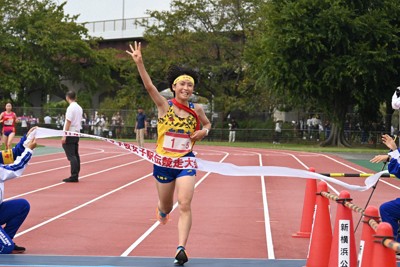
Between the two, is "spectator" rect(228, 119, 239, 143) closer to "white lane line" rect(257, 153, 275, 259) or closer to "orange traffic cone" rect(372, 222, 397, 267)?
"white lane line" rect(257, 153, 275, 259)

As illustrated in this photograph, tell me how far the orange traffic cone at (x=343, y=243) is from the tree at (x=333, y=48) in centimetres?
3557

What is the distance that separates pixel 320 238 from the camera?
321 inches

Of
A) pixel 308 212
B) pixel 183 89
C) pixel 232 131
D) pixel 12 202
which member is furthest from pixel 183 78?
pixel 232 131

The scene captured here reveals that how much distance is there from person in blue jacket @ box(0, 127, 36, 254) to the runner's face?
159cm

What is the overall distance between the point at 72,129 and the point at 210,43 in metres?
41.0

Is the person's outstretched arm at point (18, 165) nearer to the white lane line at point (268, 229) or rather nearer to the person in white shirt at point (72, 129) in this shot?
the white lane line at point (268, 229)

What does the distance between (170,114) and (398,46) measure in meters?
38.1

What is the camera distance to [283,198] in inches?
604

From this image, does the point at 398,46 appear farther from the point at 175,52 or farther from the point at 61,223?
the point at 61,223

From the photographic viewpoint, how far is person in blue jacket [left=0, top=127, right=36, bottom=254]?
27.9 feet

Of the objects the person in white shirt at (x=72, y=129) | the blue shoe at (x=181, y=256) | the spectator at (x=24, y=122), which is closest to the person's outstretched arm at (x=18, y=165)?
the blue shoe at (x=181, y=256)

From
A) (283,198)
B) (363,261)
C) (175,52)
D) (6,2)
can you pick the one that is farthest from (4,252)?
(6,2)

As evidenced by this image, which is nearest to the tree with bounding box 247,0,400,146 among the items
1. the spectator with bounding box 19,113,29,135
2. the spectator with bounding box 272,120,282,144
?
the spectator with bounding box 272,120,282,144

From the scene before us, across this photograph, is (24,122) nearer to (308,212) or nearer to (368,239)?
(308,212)
